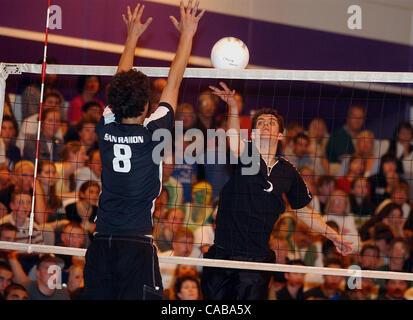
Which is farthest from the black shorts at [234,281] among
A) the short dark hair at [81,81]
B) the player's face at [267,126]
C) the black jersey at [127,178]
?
the short dark hair at [81,81]

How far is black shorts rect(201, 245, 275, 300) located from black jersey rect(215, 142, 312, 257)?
Result: 0.07m

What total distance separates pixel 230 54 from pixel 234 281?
6.59 feet

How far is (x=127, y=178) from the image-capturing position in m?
4.43

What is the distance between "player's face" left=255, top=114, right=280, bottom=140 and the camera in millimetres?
5691

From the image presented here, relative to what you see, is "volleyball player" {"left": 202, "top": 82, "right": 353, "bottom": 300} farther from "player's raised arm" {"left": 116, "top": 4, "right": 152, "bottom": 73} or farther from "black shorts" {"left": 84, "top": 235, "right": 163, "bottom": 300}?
"black shorts" {"left": 84, "top": 235, "right": 163, "bottom": 300}

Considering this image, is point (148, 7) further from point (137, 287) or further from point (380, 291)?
point (137, 287)

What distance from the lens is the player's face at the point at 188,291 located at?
6.78 m

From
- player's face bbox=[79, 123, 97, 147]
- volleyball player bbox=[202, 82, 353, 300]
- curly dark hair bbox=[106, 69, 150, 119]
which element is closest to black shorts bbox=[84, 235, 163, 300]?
curly dark hair bbox=[106, 69, 150, 119]

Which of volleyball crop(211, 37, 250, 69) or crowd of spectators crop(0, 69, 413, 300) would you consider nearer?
volleyball crop(211, 37, 250, 69)

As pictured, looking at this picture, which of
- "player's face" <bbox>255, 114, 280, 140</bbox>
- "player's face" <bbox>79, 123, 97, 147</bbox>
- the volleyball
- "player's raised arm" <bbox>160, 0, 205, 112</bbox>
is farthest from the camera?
"player's face" <bbox>79, 123, 97, 147</bbox>

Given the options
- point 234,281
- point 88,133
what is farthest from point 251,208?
point 88,133

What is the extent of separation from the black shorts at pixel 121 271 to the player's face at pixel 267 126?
1.73m

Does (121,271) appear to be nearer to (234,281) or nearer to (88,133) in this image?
(234,281)

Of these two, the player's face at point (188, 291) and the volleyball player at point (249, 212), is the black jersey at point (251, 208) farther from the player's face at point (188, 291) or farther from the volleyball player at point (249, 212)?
the player's face at point (188, 291)
